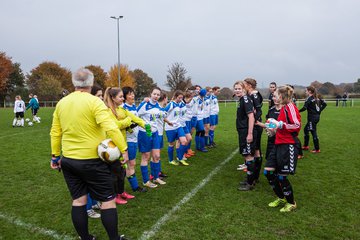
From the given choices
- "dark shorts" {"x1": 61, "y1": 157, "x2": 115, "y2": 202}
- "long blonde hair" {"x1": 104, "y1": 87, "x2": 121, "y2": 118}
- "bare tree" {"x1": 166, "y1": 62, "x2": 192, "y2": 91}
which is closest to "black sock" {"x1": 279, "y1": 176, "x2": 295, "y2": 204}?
"dark shorts" {"x1": 61, "y1": 157, "x2": 115, "y2": 202}

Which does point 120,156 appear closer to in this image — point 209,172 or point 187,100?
point 209,172

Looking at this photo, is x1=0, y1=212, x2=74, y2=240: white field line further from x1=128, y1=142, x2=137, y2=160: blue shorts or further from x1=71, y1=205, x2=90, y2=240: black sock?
x1=128, y1=142, x2=137, y2=160: blue shorts

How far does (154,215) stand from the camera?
438 cm

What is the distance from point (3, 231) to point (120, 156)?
224 cm

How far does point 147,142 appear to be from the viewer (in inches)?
218

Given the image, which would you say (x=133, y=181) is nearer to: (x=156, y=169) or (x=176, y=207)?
(x=156, y=169)

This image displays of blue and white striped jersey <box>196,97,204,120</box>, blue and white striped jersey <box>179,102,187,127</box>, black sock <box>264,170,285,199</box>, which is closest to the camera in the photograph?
black sock <box>264,170,285,199</box>

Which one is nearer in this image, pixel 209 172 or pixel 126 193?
pixel 126 193

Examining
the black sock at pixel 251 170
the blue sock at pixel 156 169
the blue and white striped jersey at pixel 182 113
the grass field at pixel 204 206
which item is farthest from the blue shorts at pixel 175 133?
the black sock at pixel 251 170

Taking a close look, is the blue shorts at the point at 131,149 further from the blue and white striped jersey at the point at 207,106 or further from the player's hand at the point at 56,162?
the blue and white striped jersey at the point at 207,106

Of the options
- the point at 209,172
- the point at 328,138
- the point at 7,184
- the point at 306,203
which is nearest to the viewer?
the point at 306,203

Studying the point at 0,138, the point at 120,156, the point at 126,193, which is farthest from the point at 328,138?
the point at 0,138

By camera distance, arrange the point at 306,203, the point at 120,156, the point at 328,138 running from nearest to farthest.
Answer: the point at 120,156 < the point at 306,203 < the point at 328,138

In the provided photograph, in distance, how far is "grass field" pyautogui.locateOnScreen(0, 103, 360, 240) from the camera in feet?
12.7
